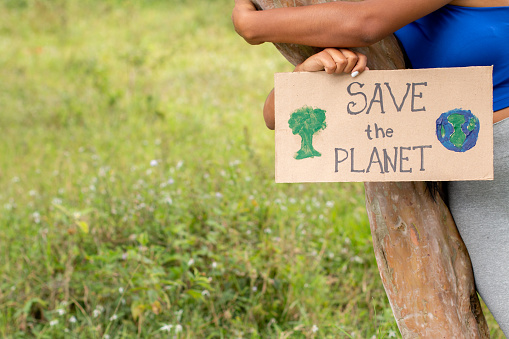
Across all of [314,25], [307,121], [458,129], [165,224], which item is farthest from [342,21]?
[165,224]

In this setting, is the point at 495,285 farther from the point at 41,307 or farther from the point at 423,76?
the point at 41,307

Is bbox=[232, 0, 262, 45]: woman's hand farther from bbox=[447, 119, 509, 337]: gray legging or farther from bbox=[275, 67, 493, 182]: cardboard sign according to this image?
bbox=[447, 119, 509, 337]: gray legging

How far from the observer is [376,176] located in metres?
1.29

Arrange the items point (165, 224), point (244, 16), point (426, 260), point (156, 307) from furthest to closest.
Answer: point (165, 224) → point (156, 307) → point (426, 260) → point (244, 16)

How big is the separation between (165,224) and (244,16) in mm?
1777

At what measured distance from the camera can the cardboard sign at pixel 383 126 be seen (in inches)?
48.8

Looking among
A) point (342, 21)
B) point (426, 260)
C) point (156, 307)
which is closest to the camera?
point (342, 21)

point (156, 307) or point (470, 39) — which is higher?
point (470, 39)

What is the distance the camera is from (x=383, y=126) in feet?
4.19

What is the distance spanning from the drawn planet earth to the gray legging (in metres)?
0.14

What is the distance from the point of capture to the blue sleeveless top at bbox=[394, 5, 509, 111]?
50.3 inches

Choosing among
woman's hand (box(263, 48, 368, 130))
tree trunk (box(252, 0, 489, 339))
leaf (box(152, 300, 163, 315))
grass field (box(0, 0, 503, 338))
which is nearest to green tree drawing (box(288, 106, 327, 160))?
woman's hand (box(263, 48, 368, 130))

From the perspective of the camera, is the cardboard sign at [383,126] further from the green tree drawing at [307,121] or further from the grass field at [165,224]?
the grass field at [165,224]

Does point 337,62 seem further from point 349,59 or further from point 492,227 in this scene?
point 492,227
